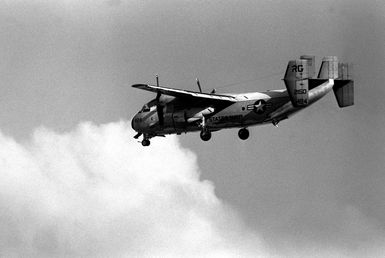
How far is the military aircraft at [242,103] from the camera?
65.8 m

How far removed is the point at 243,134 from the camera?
2857 inches

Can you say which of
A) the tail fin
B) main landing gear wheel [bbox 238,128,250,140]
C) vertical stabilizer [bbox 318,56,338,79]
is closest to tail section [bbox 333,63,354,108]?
vertical stabilizer [bbox 318,56,338,79]

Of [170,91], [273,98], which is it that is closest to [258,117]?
[273,98]

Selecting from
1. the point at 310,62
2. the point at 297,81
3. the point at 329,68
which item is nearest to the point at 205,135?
the point at 297,81

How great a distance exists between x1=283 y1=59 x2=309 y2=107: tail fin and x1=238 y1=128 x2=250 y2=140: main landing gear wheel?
7.16 meters

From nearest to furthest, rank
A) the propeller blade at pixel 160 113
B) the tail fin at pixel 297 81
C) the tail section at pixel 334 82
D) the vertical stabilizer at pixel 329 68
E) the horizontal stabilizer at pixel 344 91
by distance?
the tail fin at pixel 297 81
the tail section at pixel 334 82
the vertical stabilizer at pixel 329 68
the horizontal stabilizer at pixel 344 91
the propeller blade at pixel 160 113

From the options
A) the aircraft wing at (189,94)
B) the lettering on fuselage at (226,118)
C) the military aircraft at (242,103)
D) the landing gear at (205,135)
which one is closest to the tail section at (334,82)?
the military aircraft at (242,103)

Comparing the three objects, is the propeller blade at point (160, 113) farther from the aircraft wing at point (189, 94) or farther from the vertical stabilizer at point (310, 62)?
the vertical stabilizer at point (310, 62)

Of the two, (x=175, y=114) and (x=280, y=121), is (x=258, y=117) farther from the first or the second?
(x=175, y=114)

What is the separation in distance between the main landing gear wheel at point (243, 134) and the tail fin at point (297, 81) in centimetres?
716

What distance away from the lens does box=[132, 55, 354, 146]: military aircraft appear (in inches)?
2589

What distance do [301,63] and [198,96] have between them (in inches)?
353

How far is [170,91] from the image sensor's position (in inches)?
2781

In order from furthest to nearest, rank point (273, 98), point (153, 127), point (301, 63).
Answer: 1. point (153, 127)
2. point (273, 98)
3. point (301, 63)
